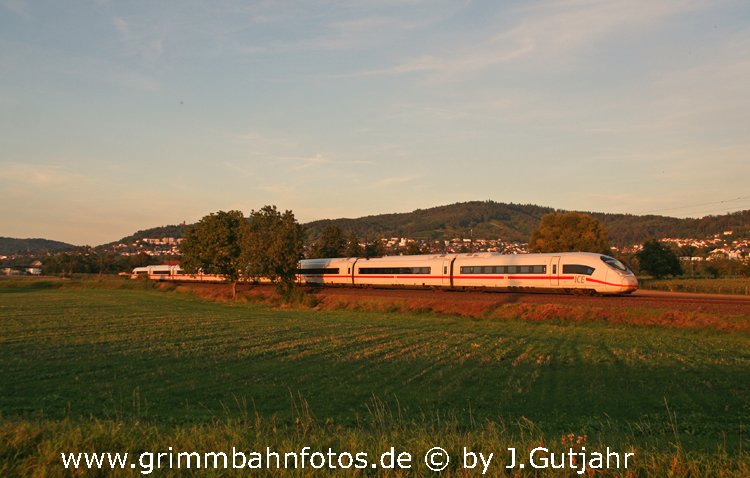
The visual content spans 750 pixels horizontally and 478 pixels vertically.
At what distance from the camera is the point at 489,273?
47688 mm

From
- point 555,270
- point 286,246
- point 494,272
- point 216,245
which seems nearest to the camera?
point 555,270

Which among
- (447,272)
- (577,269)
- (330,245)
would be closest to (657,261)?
(447,272)

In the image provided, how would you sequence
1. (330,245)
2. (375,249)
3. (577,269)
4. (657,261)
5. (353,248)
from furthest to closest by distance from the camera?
(375,249) < (353,248) < (330,245) < (657,261) < (577,269)

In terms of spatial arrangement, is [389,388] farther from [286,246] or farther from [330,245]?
[330,245]

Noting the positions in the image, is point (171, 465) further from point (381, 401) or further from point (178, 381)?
point (178, 381)

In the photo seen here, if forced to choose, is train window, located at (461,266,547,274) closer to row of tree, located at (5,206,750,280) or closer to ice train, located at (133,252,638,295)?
ice train, located at (133,252,638,295)

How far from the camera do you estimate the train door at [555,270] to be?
4256cm

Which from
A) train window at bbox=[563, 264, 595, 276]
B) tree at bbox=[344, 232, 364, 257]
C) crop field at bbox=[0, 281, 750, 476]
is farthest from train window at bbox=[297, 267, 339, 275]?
tree at bbox=[344, 232, 364, 257]

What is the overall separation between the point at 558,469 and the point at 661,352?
748 inches

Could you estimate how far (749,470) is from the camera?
6.36m

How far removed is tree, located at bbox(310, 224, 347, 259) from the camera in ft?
343

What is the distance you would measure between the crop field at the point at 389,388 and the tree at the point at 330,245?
6974cm

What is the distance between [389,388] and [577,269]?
2883cm

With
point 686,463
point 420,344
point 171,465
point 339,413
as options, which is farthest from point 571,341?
point 171,465
